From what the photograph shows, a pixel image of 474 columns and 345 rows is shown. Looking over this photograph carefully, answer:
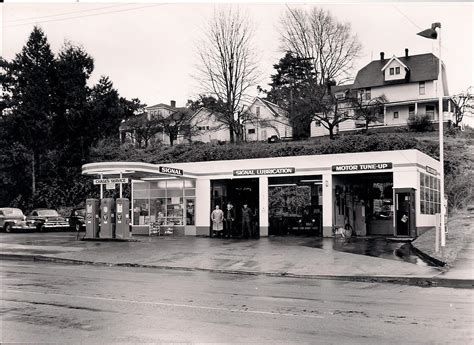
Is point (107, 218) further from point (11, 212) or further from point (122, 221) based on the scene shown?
point (11, 212)

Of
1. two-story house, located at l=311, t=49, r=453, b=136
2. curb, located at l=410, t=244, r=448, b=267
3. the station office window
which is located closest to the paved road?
curb, located at l=410, t=244, r=448, b=267

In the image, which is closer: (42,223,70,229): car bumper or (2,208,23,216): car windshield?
(42,223,70,229): car bumper

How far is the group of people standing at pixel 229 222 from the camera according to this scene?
95.0 ft

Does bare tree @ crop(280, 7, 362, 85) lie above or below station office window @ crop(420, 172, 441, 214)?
above

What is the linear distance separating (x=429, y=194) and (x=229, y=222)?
35.0ft

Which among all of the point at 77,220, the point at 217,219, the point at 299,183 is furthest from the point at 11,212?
the point at 299,183

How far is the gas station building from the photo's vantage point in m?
27.0

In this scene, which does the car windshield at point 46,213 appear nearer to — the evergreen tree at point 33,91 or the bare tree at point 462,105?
the evergreen tree at point 33,91

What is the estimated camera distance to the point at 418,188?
27.3 metres

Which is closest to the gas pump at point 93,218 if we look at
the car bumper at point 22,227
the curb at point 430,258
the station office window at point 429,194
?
the car bumper at point 22,227

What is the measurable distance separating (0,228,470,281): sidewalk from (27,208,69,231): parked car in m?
9.58

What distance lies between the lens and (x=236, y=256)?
20.9m

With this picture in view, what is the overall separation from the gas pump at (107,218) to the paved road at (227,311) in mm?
12408

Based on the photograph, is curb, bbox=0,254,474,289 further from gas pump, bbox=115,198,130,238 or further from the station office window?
the station office window
